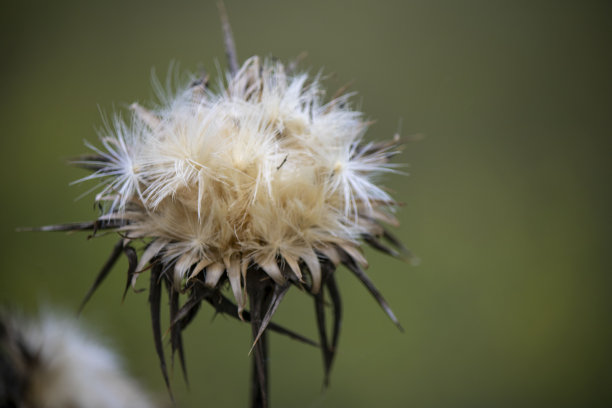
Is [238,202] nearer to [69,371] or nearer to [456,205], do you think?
[69,371]

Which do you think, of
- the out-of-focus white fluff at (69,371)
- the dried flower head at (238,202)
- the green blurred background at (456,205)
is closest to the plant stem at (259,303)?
the dried flower head at (238,202)

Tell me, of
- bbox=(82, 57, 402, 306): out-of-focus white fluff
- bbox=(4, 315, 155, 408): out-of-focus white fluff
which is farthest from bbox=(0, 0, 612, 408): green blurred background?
bbox=(82, 57, 402, 306): out-of-focus white fluff

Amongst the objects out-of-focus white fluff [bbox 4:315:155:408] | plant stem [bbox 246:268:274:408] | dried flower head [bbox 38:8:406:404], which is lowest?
out-of-focus white fluff [bbox 4:315:155:408]

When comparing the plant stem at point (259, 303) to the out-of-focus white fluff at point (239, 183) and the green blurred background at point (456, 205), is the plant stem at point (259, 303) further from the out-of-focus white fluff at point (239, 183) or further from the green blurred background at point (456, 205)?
the green blurred background at point (456, 205)

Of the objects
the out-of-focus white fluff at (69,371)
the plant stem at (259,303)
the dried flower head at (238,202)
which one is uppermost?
the dried flower head at (238,202)

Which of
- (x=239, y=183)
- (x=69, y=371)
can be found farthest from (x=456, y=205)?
(x=69, y=371)

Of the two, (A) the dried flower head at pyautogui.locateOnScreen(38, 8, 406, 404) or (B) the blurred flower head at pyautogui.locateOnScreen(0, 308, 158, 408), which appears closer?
(A) the dried flower head at pyautogui.locateOnScreen(38, 8, 406, 404)

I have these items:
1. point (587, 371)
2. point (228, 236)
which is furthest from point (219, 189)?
point (587, 371)

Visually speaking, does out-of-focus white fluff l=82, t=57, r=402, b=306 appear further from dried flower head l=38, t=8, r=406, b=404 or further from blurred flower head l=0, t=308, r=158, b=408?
blurred flower head l=0, t=308, r=158, b=408
